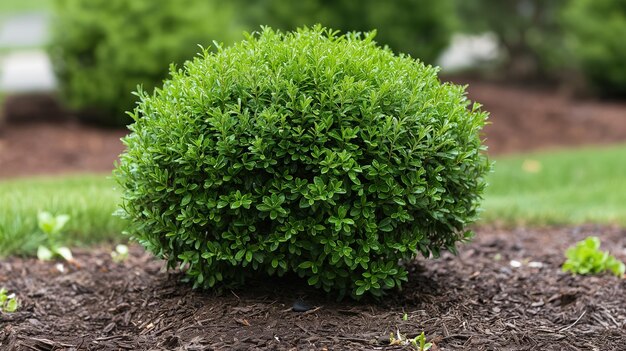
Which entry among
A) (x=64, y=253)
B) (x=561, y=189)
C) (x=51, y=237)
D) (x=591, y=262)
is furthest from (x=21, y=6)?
(x=591, y=262)

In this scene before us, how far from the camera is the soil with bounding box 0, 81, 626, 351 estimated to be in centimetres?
323

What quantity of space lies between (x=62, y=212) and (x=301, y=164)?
2557mm

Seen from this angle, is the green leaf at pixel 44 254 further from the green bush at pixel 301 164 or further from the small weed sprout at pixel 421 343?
the small weed sprout at pixel 421 343

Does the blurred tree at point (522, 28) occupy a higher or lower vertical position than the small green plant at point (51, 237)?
higher

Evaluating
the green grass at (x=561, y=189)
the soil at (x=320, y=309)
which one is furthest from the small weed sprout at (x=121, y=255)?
the green grass at (x=561, y=189)

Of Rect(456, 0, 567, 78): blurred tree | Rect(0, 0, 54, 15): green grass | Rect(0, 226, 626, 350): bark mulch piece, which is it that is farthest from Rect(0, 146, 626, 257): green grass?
Rect(0, 0, 54, 15): green grass

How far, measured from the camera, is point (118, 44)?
1010 cm

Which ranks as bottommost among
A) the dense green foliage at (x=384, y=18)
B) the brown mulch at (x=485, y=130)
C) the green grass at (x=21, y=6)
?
the brown mulch at (x=485, y=130)

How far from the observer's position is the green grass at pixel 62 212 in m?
4.77

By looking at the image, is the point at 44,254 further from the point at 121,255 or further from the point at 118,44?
the point at 118,44

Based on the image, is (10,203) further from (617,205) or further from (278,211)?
(617,205)

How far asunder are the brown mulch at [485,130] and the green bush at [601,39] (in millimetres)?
478

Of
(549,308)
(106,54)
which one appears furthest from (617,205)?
(106,54)

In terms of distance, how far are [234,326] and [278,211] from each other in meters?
0.53
